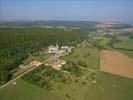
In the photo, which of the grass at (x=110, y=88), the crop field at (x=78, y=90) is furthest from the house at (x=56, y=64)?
the grass at (x=110, y=88)

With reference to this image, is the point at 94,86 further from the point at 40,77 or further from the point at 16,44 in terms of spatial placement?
the point at 16,44

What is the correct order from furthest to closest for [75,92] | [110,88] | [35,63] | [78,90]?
1. [35,63]
2. [110,88]
3. [78,90]
4. [75,92]

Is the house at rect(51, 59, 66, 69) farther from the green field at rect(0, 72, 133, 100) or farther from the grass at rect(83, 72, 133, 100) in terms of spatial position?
the green field at rect(0, 72, 133, 100)

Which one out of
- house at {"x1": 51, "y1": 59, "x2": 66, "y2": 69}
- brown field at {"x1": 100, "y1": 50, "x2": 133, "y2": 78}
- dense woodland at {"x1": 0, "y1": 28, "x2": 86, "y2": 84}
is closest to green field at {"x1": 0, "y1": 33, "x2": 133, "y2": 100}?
brown field at {"x1": 100, "y1": 50, "x2": 133, "y2": 78}

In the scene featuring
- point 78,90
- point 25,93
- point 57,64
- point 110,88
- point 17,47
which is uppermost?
point 17,47

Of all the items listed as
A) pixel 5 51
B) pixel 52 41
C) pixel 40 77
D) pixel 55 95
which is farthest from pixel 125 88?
pixel 52 41

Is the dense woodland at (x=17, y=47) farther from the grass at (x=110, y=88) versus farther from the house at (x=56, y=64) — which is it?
the grass at (x=110, y=88)

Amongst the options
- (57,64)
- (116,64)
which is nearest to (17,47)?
(57,64)

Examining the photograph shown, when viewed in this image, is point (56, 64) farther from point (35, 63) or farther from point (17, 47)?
point (17, 47)
